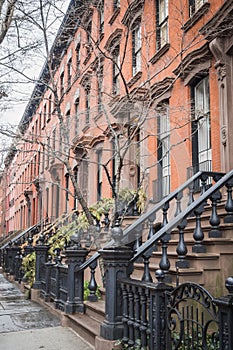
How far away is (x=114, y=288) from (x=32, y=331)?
2.13 meters

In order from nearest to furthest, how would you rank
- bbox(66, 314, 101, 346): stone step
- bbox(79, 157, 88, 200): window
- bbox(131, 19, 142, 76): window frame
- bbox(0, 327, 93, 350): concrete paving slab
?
bbox(0, 327, 93, 350): concrete paving slab < bbox(66, 314, 101, 346): stone step < bbox(79, 157, 88, 200): window < bbox(131, 19, 142, 76): window frame

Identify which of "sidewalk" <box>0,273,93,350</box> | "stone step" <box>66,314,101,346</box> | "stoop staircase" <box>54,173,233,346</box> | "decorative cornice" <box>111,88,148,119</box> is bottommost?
"sidewalk" <box>0,273,93,350</box>

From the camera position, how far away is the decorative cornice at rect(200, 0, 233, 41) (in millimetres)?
7852

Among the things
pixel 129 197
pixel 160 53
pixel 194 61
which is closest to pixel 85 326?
pixel 129 197

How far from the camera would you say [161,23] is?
11039 mm

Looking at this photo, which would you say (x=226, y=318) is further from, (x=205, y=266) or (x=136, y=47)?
(x=136, y=47)

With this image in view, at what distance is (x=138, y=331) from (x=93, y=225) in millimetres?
4783

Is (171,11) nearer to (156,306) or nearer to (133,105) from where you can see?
(133,105)

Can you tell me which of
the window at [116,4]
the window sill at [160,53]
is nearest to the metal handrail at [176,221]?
the window sill at [160,53]

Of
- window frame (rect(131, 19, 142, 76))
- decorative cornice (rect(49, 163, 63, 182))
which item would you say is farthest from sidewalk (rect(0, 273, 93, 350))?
window frame (rect(131, 19, 142, 76))

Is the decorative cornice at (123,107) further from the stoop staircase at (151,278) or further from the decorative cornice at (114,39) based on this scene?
the decorative cornice at (114,39)

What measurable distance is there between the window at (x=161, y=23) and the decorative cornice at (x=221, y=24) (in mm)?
2513

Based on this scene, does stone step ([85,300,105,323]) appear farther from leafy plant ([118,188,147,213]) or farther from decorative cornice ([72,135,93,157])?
decorative cornice ([72,135,93,157])

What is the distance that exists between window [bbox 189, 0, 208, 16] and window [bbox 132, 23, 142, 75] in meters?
2.38
